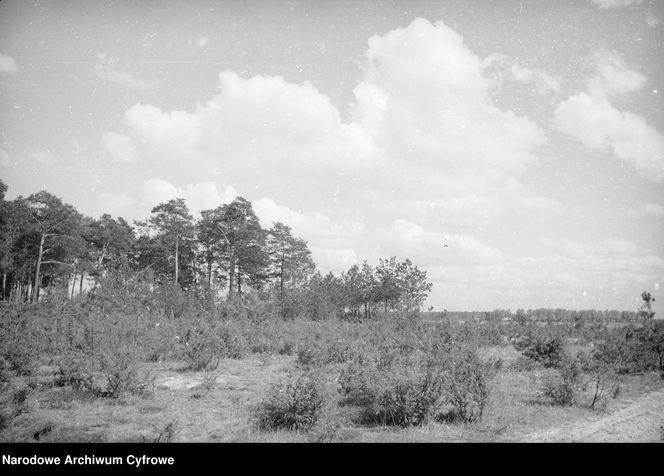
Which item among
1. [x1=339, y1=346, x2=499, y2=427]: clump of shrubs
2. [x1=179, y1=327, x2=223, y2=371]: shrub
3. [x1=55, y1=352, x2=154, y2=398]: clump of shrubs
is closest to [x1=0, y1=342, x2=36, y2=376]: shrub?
[x1=55, y1=352, x2=154, y2=398]: clump of shrubs

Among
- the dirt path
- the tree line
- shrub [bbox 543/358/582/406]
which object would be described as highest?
the tree line

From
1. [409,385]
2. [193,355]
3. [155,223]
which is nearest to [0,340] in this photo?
[193,355]

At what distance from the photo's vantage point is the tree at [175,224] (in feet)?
127

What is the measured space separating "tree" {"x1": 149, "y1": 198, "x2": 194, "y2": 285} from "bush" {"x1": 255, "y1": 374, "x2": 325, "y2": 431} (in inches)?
1398

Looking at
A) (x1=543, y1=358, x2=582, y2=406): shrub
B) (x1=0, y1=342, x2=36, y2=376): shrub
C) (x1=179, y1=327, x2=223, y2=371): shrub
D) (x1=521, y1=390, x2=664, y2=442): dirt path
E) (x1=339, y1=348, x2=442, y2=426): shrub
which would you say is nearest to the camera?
(x1=521, y1=390, x2=664, y2=442): dirt path

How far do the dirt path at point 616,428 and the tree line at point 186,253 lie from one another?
943 inches

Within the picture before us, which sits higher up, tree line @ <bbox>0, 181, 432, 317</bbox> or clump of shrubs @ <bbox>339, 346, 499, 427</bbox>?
tree line @ <bbox>0, 181, 432, 317</bbox>

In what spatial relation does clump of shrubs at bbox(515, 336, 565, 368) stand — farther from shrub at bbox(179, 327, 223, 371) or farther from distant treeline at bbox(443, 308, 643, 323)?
shrub at bbox(179, 327, 223, 371)

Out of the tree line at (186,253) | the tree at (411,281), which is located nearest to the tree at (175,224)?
the tree line at (186,253)

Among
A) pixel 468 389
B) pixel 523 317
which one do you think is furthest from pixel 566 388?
pixel 523 317

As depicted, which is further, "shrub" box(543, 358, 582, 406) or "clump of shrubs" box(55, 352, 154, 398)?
"shrub" box(543, 358, 582, 406)

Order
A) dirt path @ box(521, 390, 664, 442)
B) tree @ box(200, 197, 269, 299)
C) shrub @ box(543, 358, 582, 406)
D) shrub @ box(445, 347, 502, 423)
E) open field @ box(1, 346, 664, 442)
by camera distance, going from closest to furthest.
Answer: open field @ box(1, 346, 664, 442)
dirt path @ box(521, 390, 664, 442)
shrub @ box(445, 347, 502, 423)
shrub @ box(543, 358, 582, 406)
tree @ box(200, 197, 269, 299)

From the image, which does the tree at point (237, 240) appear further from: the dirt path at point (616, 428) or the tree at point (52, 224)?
the dirt path at point (616, 428)

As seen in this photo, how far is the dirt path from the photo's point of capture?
20.9 feet
